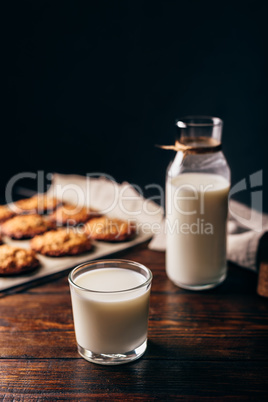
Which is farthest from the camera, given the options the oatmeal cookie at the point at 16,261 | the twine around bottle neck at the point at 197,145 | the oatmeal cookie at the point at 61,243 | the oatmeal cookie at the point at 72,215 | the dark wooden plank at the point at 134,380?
the oatmeal cookie at the point at 72,215

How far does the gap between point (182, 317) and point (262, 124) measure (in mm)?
750

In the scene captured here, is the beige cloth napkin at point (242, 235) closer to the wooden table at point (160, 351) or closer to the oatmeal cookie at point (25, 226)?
the wooden table at point (160, 351)

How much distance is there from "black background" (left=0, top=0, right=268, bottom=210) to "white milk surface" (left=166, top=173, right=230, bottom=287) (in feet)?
1.46

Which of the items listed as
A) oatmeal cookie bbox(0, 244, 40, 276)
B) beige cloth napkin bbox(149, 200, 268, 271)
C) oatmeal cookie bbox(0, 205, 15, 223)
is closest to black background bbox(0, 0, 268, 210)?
beige cloth napkin bbox(149, 200, 268, 271)

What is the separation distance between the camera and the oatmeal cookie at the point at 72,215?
1.57 m

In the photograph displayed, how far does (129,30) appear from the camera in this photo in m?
1.83

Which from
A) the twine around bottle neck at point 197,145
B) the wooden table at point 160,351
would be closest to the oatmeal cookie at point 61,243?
the wooden table at point 160,351

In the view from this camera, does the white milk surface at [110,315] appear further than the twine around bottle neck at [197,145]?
No

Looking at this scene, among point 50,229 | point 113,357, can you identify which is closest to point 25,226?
point 50,229

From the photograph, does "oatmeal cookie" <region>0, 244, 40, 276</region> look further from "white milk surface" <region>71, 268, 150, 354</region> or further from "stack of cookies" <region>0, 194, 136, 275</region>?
"white milk surface" <region>71, 268, 150, 354</region>

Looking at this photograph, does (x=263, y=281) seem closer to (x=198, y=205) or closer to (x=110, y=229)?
(x=198, y=205)

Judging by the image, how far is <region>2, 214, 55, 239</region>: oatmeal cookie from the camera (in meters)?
1.46

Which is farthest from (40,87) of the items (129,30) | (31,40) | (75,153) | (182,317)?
(182,317)

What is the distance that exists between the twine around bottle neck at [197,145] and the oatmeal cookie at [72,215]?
596mm
